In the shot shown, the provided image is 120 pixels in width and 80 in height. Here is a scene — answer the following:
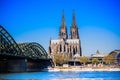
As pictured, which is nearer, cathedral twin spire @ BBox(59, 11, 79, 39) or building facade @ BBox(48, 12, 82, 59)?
building facade @ BBox(48, 12, 82, 59)

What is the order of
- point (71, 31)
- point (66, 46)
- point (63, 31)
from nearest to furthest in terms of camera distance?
point (66, 46) → point (63, 31) → point (71, 31)

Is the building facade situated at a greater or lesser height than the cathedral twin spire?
lesser

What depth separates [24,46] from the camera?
43281 millimetres

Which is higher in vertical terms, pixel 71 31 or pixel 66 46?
pixel 71 31

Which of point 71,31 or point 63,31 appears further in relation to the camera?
point 71,31

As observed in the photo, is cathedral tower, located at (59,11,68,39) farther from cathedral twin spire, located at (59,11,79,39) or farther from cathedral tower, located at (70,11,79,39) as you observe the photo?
cathedral tower, located at (70,11,79,39)

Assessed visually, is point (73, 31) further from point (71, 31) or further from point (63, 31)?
point (63, 31)

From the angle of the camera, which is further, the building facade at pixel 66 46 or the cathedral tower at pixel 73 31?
the cathedral tower at pixel 73 31

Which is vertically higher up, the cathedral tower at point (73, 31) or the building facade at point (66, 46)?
the cathedral tower at point (73, 31)

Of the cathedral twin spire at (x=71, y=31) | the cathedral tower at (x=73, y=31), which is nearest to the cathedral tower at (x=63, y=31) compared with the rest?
the cathedral twin spire at (x=71, y=31)

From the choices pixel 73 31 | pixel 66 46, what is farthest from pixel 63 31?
pixel 66 46

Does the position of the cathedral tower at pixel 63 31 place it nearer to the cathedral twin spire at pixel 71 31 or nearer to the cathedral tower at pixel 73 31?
the cathedral twin spire at pixel 71 31

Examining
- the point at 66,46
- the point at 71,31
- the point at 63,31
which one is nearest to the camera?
the point at 66,46

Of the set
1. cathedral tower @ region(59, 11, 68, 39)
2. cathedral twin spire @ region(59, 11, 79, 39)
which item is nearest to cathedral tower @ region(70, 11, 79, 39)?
cathedral twin spire @ region(59, 11, 79, 39)
